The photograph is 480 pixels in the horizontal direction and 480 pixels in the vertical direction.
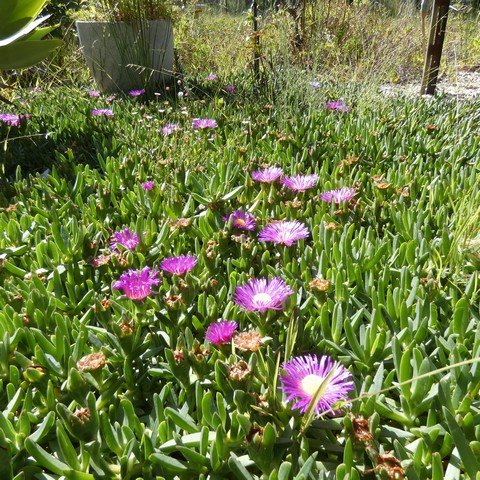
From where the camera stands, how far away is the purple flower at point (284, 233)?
122 cm

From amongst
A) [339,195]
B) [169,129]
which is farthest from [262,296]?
[169,129]

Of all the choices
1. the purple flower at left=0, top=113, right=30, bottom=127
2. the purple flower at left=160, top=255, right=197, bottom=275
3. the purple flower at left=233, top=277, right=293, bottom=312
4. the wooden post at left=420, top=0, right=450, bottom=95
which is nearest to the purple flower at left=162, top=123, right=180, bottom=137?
the purple flower at left=0, top=113, right=30, bottom=127

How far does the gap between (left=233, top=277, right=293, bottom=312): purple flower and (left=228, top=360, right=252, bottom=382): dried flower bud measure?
0.16 metres

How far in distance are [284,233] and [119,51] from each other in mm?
2833

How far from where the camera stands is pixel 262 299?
938mm

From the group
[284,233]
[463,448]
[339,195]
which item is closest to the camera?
[463,448]

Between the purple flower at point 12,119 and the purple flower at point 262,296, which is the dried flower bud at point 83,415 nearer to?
the purple flower at point 262,296

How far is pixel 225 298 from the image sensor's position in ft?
3.69

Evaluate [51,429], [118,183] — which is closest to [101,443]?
[51,429]

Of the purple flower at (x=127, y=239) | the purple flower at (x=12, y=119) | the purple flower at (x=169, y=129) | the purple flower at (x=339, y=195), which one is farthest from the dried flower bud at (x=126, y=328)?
the purple flower at (x=12, y=119)

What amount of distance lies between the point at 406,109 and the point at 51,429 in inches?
90.1

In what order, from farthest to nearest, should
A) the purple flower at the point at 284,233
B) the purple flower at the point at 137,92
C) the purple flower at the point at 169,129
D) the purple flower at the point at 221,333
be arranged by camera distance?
the purple flower at the point at 137,92 < the purple flower at the point at 169,129 < the purple flower at the point at 284,233 < the purple flower at the point at 221,333

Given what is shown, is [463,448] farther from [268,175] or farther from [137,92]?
[137,92]

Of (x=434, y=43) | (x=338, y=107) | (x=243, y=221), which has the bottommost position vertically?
(x=338, y=107)
